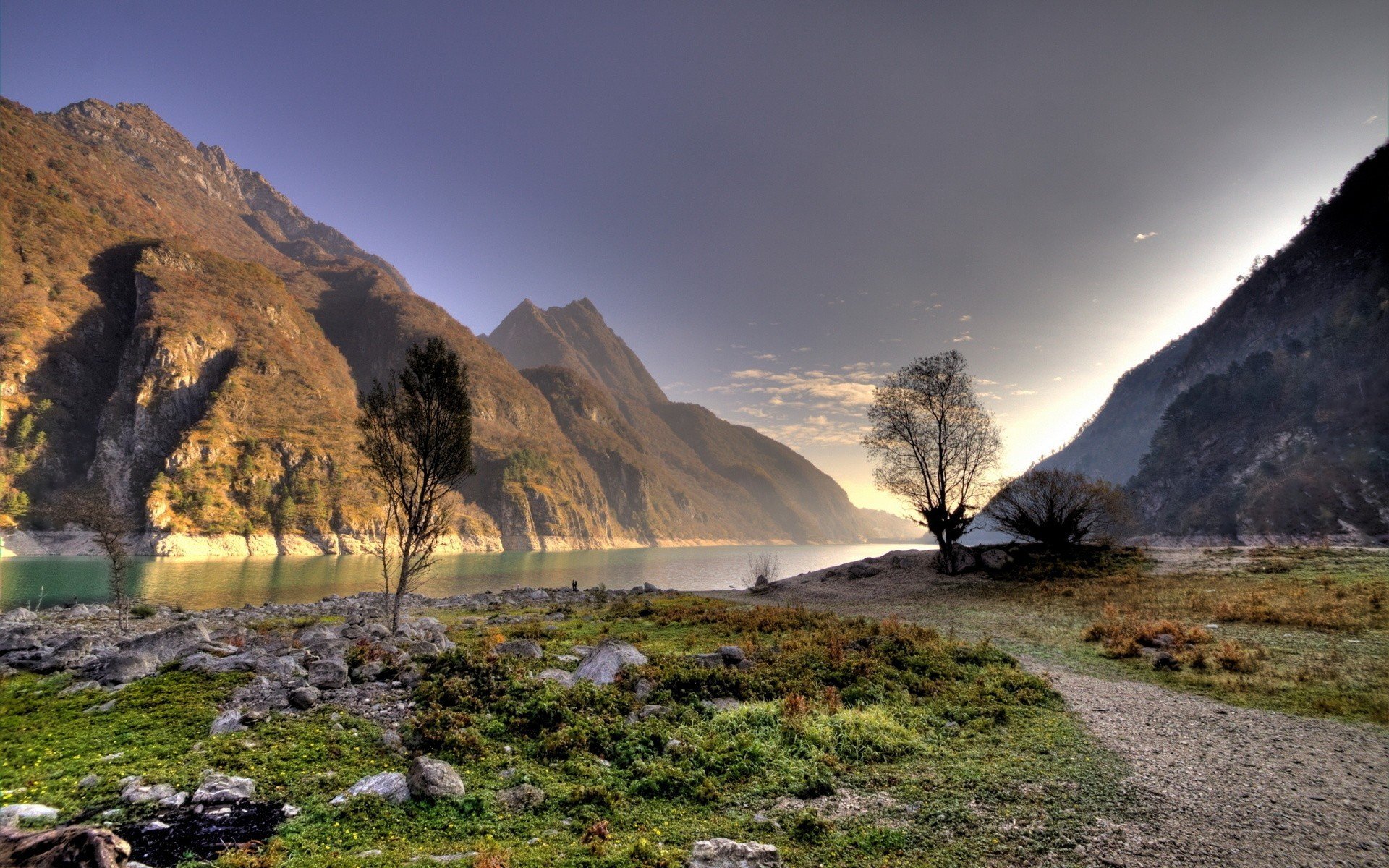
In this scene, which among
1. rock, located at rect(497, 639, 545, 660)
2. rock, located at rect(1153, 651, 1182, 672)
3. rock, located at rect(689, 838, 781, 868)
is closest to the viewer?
rock, located at rect(689, 838, 781, 868)

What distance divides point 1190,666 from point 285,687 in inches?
786

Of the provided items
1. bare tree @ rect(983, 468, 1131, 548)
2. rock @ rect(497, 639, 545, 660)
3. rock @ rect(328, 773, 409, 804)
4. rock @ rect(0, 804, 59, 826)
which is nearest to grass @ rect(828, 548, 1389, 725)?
bare tree @ rect(983, 468, 1131, 548)

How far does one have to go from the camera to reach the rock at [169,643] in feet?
39.4

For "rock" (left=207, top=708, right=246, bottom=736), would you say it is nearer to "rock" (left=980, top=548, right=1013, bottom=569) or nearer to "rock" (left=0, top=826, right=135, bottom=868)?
"rock" (left=0, top=826, right=135, bottom=868)

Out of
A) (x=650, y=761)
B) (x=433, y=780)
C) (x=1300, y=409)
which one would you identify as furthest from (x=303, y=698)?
(x=1300, y=409)

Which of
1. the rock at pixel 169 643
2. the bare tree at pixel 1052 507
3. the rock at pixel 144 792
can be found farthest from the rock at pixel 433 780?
the bare tree at pixel 1052 507

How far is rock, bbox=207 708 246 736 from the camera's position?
8.30 m

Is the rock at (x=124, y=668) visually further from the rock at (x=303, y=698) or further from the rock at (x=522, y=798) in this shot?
the rock at (x=522, y=798)

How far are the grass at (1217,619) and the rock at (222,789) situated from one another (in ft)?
54.6

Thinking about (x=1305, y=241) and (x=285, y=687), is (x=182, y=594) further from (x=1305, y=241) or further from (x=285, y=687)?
(x=1305, y=241)

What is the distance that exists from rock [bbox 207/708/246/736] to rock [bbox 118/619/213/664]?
4994 millimetres

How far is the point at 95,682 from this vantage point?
10305 mm

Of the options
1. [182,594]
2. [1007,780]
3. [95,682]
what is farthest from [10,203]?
[1007,780]

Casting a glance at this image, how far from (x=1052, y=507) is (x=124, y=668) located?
40.6 meters
